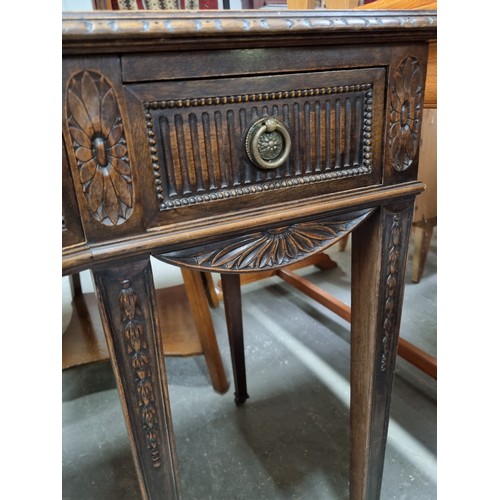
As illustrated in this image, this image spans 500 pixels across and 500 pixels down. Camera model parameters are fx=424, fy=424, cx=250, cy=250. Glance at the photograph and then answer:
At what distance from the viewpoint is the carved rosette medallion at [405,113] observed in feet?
1.51

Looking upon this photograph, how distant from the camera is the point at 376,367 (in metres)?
0.59

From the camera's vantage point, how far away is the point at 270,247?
461 mm

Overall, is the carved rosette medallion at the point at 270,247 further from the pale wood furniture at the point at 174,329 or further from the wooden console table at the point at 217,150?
the pale wood furniture at the point at 174,329

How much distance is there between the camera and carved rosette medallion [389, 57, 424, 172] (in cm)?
46

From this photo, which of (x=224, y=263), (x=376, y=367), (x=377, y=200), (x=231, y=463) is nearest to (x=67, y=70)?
(x=224, y=263)

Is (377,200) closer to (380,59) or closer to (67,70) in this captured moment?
(380,59)

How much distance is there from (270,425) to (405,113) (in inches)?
30.7

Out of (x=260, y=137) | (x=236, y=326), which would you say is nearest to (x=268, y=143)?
(x=260, y=137)

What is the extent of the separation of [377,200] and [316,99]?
0.14m

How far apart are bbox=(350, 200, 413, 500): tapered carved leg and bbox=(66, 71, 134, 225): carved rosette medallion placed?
12.1 inches

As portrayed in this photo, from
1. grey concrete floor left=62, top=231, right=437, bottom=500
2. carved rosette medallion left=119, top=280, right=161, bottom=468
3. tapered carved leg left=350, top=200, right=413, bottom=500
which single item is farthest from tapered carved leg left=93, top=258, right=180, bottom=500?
grey concrete floor left=62, top=231, right=437, bottom=500

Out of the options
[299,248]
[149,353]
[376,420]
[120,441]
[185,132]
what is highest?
[185,132]

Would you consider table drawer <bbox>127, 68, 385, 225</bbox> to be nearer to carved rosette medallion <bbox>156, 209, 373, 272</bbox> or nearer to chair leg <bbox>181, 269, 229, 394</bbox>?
carved rosette medallion <bbox>156, 209, 373, 272</bbox>

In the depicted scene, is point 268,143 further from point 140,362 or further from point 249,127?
point 140,362
